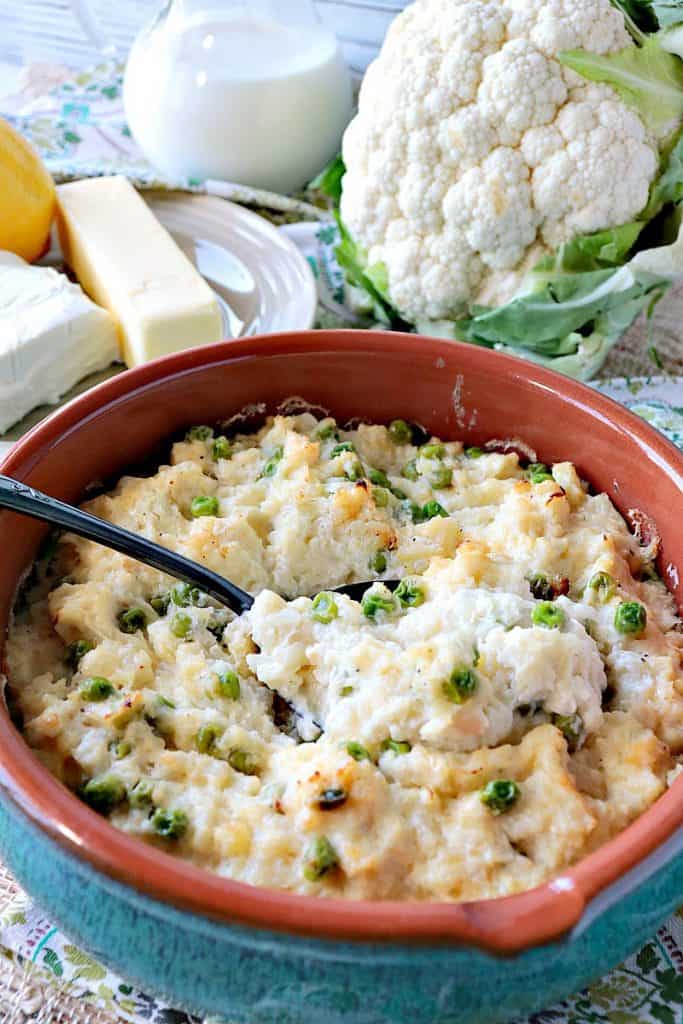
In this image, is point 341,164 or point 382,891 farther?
point 341,164

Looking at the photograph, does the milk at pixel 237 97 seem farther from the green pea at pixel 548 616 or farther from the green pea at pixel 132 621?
the green pea at pixel 548 616

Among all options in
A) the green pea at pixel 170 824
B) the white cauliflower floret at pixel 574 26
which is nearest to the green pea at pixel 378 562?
the green pea at pixel 170 824

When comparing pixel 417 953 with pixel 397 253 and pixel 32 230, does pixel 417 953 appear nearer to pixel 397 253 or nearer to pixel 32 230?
pixel 397 253

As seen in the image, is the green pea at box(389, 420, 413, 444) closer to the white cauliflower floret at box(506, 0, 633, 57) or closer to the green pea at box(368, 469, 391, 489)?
the green pea at box(368, 469, 391, 489)

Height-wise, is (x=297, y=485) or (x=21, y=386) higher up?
(x=297, y=485)

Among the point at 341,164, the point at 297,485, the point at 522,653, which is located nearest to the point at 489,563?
the point at 522,653

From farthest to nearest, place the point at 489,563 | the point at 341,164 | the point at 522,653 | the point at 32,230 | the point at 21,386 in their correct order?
the point at 341,164 < the point at 32,230 < the point at 21,386 < the point at 489,563 < the point at 522,653
